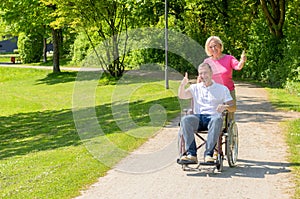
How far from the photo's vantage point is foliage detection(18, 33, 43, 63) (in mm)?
44594

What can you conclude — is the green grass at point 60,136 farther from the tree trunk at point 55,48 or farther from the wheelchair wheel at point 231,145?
the tree trunk at point 55,48

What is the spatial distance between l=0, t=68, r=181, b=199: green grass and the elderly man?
4.47ft

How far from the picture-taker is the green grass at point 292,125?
7205 mm

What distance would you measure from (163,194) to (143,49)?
74.9ft

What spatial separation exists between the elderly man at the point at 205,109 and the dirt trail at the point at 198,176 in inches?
15.1

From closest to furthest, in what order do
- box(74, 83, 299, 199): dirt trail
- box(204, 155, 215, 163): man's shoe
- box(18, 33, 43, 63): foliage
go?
box(74, 83, 299, 199): dirt trail < box(204, 155, 215, 163): man's shoe < box(18, 33, 43, 63): foliage

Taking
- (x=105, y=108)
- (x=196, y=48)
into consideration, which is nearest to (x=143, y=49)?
(x=196, y=48)

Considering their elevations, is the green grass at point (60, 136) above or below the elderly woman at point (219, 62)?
below

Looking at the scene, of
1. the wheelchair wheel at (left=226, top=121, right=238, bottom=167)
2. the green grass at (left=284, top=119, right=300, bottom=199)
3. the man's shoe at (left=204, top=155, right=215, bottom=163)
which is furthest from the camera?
the wheelchair wheel at (left=226, top=121, right=238, bottom=167)

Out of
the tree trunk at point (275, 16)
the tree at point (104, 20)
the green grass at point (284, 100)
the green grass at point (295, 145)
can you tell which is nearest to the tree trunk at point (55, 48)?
the tree at point (104, 20)

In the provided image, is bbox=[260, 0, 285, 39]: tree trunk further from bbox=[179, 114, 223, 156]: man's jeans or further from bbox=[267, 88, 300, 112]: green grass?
bbox=[179, 114, 223, 156]: man's jeans

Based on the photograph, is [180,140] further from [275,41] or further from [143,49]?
[143,49]

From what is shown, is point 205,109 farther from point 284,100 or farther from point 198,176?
point 284,100

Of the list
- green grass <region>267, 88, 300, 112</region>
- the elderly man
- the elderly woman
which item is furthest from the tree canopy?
the elderly man
